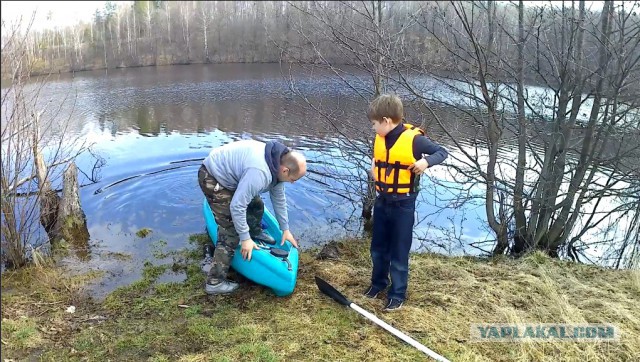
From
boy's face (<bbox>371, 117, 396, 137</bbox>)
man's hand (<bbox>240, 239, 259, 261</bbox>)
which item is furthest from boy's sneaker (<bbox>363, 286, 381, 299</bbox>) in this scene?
boy's face (<bbox>371, 117, 396, 137</bbox>)

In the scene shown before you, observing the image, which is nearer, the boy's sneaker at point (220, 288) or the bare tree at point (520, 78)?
the boy's sneaker at point (220, 288)

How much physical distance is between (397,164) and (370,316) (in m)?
1.19

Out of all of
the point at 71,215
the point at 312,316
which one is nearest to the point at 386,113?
the point at 312,316

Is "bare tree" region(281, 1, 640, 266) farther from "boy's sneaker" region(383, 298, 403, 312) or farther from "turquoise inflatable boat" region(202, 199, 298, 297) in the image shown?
"turquoise inflatable boat" region(202, 199, 298, 297)

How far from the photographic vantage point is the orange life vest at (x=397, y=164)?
3.41 m

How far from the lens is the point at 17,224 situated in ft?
16.4

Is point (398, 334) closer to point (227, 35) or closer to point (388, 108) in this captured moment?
point (388, 108)

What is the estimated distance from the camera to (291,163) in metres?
3.59

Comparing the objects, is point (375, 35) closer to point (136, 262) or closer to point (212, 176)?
point (212, 176)

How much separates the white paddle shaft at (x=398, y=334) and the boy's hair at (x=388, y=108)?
4.91 feet

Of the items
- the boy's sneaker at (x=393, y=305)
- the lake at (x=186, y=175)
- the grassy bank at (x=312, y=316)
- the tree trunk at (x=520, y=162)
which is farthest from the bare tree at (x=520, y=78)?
the boy's sneaker at (x=393, y=305)

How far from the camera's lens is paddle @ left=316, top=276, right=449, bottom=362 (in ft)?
10.4

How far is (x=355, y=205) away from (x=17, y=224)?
4701 mm

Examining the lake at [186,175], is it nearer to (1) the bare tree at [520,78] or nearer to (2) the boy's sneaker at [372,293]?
(1) the bare tree at [520,78]
